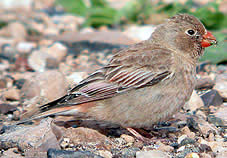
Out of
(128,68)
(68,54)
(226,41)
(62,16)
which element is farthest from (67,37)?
(128,68)

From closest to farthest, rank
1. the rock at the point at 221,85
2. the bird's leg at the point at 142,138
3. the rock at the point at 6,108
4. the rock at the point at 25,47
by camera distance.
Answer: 1. the bird's leg at the point at 142,138
2. the rock at the point at 6,108
3. the rock at the point at 221,85
4. the rock at the point at 25,47

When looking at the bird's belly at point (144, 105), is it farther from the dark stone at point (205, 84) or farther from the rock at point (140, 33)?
the rock at point (140, 33)

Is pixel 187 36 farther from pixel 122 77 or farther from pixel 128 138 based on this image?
pixel 128 138

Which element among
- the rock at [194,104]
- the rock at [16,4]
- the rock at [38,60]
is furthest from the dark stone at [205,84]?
the rock at [16,4]

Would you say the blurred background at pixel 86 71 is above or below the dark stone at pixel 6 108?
above

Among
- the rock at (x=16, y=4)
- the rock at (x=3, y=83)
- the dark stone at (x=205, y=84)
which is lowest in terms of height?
the rock at (x=3, y=83)

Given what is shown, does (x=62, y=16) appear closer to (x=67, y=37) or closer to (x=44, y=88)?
(x=67, y=37)

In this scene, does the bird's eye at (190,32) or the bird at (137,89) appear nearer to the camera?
the bird at (137,89)
